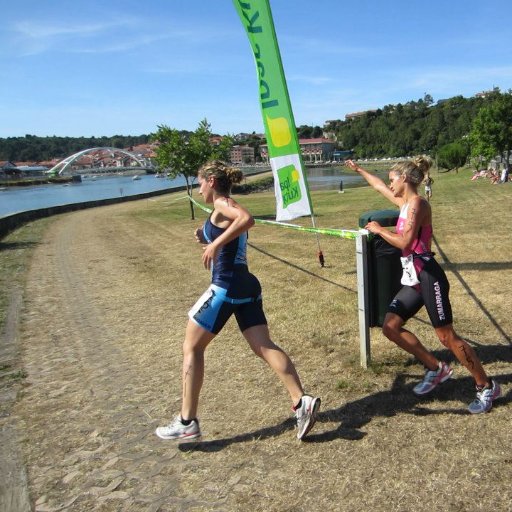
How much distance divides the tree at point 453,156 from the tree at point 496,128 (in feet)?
75.1

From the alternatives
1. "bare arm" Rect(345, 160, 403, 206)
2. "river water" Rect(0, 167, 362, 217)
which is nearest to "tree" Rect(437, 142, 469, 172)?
"river water" Rect(0, 167, 362, 217)

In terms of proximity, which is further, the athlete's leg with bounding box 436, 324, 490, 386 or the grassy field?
the athlete's leg with bounding box 436, 324, 490, 386

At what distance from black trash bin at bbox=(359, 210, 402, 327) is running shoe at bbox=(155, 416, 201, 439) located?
1.94 m

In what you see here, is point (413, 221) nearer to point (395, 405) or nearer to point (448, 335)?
point (448, 335)

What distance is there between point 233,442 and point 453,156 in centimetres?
6774

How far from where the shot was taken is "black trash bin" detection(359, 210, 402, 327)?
4414mm

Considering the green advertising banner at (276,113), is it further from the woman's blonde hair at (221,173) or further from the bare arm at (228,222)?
the bare arm at (228,222)

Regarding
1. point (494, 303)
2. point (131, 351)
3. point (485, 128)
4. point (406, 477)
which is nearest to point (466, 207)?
point (494, 303)

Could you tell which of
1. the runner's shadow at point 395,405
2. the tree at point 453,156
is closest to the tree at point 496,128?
the tree at point 453,156

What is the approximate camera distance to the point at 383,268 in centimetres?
443

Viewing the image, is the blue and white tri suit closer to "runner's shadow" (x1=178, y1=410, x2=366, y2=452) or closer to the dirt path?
"runner's shadow" (x1=178, y1=410, x2=366, y2=452)

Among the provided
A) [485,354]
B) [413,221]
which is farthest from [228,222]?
[485,354]

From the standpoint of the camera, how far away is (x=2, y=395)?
4660 millimetres

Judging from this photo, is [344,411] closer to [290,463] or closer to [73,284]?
[290,463]
